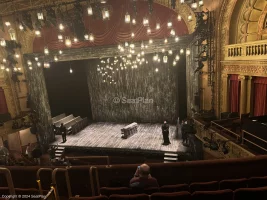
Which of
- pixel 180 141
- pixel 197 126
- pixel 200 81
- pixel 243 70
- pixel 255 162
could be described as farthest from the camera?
pixel 180 141

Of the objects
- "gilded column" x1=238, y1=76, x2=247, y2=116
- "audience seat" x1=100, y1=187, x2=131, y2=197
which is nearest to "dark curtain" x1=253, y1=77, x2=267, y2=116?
"gilded column" x1=238, y1=76, x2=247, y2=116

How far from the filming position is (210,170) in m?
4.41

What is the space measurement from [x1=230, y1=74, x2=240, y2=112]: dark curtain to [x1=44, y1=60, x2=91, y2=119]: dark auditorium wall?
12817 millimetres

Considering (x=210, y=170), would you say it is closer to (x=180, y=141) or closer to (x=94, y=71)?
(x=180, y=141)

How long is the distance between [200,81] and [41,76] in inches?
483

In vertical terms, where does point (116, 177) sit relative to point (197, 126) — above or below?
above

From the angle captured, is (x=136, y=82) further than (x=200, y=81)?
Yes

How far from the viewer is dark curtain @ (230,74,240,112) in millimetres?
9508

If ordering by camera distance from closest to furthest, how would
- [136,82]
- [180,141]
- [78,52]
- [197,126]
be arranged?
[197,126] → [180,141] → [78,52] → [136,82]

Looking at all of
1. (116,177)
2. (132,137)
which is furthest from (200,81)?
(116,177)

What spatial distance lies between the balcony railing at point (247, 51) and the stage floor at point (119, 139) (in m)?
5.84

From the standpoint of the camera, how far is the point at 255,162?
439 cm

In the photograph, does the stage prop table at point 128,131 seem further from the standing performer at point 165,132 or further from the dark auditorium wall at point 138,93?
the standing performer at point 165,132

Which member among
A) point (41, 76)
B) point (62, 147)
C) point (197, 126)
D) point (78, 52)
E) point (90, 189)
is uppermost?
point (78, 52)
